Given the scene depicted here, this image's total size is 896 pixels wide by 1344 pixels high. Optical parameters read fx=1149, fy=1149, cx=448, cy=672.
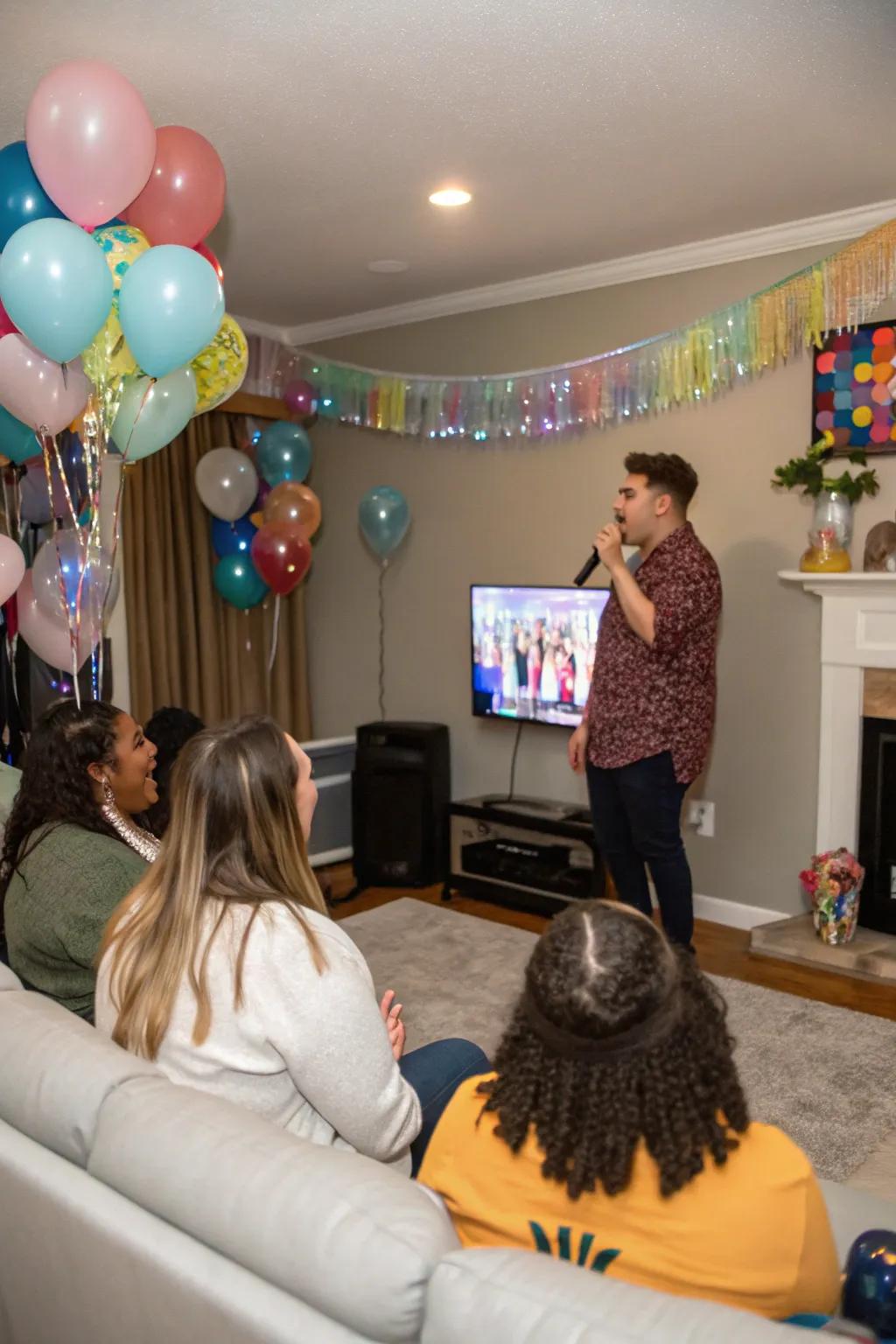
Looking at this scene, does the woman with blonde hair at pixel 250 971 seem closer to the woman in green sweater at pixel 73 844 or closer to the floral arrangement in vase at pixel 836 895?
the woman in green sweater at pixel 73 844

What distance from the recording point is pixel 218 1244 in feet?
3.48

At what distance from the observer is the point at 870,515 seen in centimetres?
361

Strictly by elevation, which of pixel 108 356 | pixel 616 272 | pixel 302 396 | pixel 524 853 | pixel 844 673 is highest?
pixel 616 272

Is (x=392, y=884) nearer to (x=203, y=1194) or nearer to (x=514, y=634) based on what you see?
(x=514, y=634)

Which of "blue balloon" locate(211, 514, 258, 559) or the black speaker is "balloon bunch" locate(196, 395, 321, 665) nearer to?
"blue balloon" locate(211, 514, 258, 559)

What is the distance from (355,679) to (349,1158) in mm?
4264

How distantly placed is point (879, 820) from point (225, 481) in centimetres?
275

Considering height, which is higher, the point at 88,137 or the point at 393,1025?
the point at 88,137

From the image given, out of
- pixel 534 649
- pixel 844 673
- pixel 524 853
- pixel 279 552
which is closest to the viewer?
pixel 844 673

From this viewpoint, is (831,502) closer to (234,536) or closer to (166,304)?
(166,304)

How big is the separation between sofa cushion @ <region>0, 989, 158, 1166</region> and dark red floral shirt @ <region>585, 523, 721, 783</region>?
224 centimetres

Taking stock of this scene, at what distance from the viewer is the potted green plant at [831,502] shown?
358 cm

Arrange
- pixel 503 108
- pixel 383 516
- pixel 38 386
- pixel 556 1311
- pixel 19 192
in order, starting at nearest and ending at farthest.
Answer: pixel 556 1311 < pixel 19 192 < pixel 38 386 < pixel 503 108 < pixel 383 516

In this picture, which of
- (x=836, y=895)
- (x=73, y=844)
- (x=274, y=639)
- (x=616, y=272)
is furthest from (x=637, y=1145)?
(x=274, y=639)
